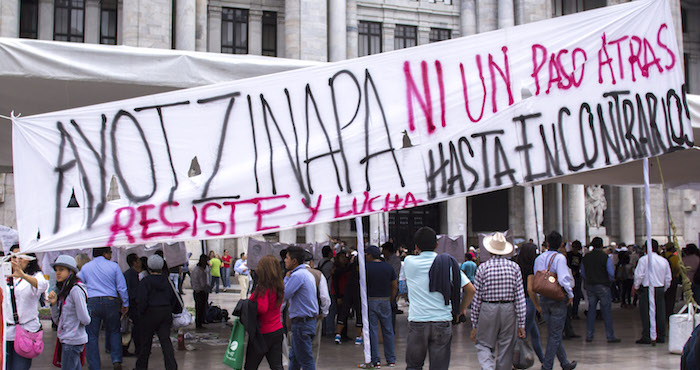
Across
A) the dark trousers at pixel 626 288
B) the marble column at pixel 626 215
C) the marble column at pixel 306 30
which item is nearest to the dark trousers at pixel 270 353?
the dark trousers at pixel 626 288

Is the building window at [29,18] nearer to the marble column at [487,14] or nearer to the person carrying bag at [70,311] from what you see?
the marble column at [487,14]

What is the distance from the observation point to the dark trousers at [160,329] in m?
9.34

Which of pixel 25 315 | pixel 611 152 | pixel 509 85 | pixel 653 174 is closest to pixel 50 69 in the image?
pixel 25 315

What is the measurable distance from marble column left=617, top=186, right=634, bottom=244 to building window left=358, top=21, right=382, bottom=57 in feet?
50.6

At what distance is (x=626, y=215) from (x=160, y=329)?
35.7 metres

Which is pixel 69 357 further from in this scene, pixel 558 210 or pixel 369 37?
pixel 558 210

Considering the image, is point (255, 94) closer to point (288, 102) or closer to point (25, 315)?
point (288, 102)

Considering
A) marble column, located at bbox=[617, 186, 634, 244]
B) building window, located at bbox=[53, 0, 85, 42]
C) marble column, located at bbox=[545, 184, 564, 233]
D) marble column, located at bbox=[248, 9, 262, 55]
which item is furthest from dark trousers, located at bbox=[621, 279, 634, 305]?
building window, located at bbox=[53, 0, 85, 42]

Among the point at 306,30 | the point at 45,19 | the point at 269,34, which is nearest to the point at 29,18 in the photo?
the point at 45,19

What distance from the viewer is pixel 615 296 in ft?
71.2

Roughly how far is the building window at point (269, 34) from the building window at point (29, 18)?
10339mm

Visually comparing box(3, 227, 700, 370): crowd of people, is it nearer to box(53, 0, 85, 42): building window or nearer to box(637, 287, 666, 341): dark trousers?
box(637, 287, 666, 341): dark trousers

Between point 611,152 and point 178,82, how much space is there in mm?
5012

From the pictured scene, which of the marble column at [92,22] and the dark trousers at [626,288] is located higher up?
the marble column at [92,22]
